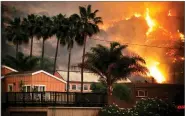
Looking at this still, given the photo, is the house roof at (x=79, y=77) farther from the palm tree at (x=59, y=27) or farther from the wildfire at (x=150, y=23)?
the wildfire at (x=150, y=23)

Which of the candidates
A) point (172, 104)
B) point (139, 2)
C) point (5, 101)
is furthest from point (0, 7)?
point (172, 104)

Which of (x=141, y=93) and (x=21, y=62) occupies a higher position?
(x=21, y=62)

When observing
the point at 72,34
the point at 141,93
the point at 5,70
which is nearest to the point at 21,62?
the point at 5,70

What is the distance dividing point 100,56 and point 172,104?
291 centimetres

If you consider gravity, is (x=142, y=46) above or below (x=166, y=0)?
below

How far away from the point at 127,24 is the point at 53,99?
347cm

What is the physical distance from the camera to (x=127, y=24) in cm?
1770

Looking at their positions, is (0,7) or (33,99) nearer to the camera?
(0,7)

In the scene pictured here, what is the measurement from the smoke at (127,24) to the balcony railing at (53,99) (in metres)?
1.04

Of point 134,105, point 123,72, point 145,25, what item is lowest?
point 134,105

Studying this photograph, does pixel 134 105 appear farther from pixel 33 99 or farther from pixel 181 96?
pixel 33 99

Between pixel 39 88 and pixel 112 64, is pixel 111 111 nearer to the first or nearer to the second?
pixel 112 64

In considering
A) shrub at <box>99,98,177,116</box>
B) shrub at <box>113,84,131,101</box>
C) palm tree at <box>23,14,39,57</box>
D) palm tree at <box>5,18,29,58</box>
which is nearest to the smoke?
palm tree at <box>23,14,39,57</box>

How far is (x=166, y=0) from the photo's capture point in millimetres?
17594
